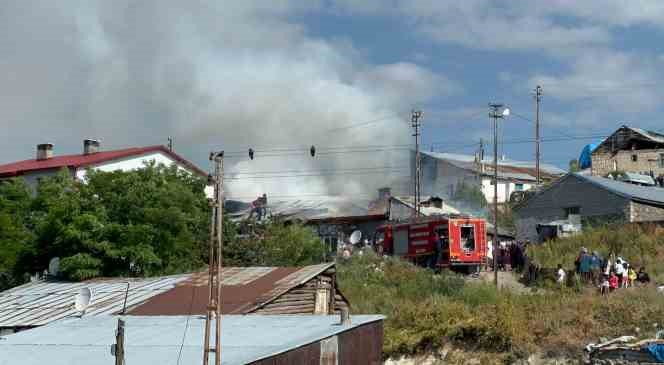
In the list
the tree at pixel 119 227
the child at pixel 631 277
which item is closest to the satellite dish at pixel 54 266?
the tree at pixel 119 227

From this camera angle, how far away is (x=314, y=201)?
64125 millimetres

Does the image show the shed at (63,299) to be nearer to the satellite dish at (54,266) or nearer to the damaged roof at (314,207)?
the satellite dish at (54,266)

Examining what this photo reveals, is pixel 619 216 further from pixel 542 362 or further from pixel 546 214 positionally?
pixel 542 362

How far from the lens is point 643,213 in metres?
45.0

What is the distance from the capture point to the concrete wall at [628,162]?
2463 inches

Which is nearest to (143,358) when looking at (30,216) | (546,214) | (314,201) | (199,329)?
(199,329)

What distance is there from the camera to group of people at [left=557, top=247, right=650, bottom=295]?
31766mm

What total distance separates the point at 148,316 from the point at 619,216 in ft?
97.3

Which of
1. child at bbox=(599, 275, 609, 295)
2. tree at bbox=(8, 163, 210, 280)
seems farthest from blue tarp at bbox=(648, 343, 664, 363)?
tree at bbox=(8, 163, 210, 280)

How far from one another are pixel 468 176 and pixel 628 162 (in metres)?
11.5

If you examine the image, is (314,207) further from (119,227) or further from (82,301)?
(82,301)

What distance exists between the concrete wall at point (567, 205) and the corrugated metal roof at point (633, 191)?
0.23 meters

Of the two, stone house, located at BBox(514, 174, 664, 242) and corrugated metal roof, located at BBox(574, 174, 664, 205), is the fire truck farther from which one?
corrugated metal roof, located at BBox(574, 174, 664, 205)

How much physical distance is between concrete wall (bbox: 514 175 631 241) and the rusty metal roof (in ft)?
77.4
